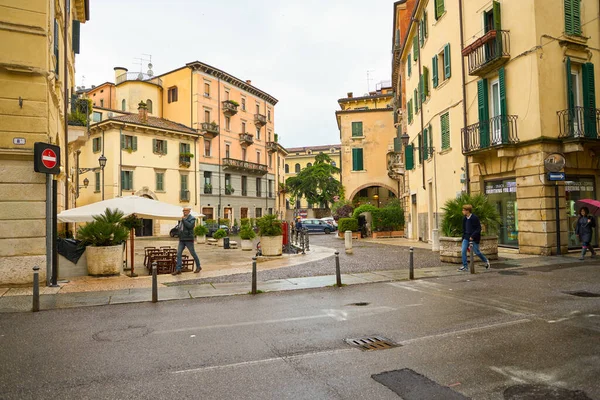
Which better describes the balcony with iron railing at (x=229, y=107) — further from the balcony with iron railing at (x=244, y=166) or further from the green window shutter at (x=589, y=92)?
the green window shutter at (x=589, y=92)

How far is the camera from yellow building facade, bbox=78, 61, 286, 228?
40.2m

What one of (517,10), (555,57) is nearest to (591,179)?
(555,57)

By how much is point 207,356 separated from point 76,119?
660 inches

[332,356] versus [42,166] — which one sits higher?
[42,166]

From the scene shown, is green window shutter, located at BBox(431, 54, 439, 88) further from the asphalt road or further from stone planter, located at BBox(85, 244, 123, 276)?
stone planter, located at BBox(85, 244, 123, 276)

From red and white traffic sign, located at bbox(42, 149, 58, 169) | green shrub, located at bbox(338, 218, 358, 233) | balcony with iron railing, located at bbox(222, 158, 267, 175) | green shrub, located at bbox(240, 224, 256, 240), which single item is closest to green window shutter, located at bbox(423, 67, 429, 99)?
green shrub, located at bbox(338, 218, 358, 233)

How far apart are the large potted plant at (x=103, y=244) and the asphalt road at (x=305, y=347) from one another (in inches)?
163

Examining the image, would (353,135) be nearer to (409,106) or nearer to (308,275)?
(409,106)

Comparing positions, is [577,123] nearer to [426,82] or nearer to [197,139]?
[426,82]

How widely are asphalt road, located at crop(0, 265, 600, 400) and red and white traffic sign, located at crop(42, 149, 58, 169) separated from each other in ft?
13.2

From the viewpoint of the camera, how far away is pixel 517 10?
14.8 m

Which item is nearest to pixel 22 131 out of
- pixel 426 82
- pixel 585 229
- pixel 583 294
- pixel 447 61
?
pixel 583 294

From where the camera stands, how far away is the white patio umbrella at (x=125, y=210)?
12.3 metres

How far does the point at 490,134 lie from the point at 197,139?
33.7m
